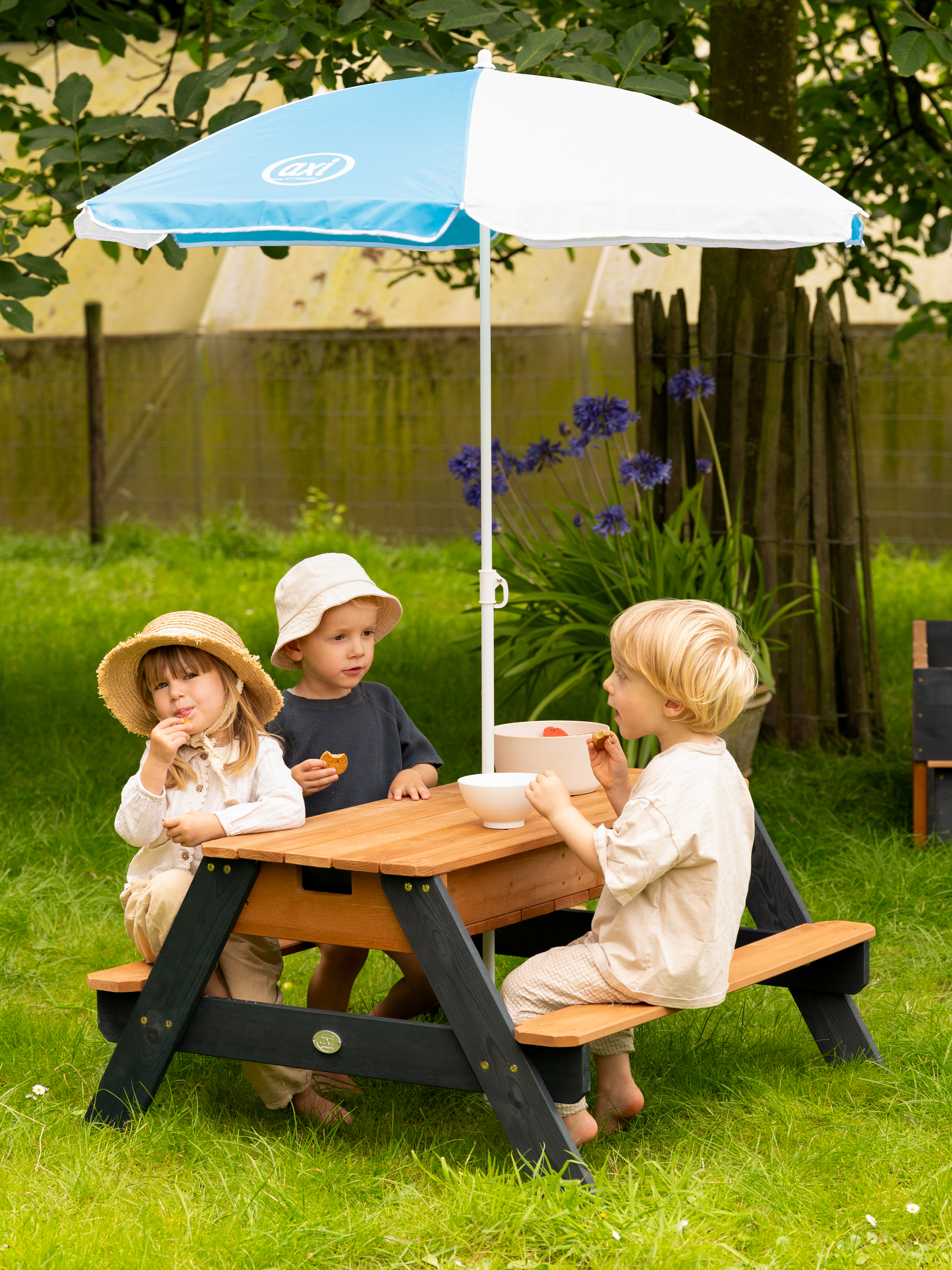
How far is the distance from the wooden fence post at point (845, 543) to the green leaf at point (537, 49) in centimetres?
246

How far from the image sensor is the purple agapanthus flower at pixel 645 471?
5297 millimetres

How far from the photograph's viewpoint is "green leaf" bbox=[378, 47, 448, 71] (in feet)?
14.5

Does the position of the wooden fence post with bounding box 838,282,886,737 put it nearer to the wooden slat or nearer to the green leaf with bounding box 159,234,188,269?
the wooden slat

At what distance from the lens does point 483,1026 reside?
2613 mm

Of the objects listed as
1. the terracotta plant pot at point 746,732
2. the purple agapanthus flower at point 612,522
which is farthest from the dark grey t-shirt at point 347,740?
the purple agapanthus flower at point 612,522

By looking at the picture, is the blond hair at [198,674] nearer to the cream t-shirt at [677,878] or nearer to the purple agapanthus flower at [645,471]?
the cream t-shirt at [677,878]

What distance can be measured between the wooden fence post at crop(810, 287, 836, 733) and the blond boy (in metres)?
3.26

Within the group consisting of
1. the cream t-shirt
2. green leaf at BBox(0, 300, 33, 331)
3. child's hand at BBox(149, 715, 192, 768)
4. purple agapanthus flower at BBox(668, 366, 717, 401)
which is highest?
green leaf at BBox(0, 300, 33, 331)

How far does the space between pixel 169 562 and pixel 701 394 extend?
19.5 feet

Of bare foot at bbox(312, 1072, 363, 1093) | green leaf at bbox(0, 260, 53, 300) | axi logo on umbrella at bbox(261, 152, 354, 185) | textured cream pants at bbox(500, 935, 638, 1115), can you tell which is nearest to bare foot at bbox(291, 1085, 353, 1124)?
bare foot at bbox(312, 1072, 363, 1093)

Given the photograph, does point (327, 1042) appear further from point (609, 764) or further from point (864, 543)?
point (864, 543)

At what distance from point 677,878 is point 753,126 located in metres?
4.09

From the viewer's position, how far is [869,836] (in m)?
4.93

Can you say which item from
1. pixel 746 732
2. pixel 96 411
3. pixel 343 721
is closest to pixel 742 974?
pixel 343 721
